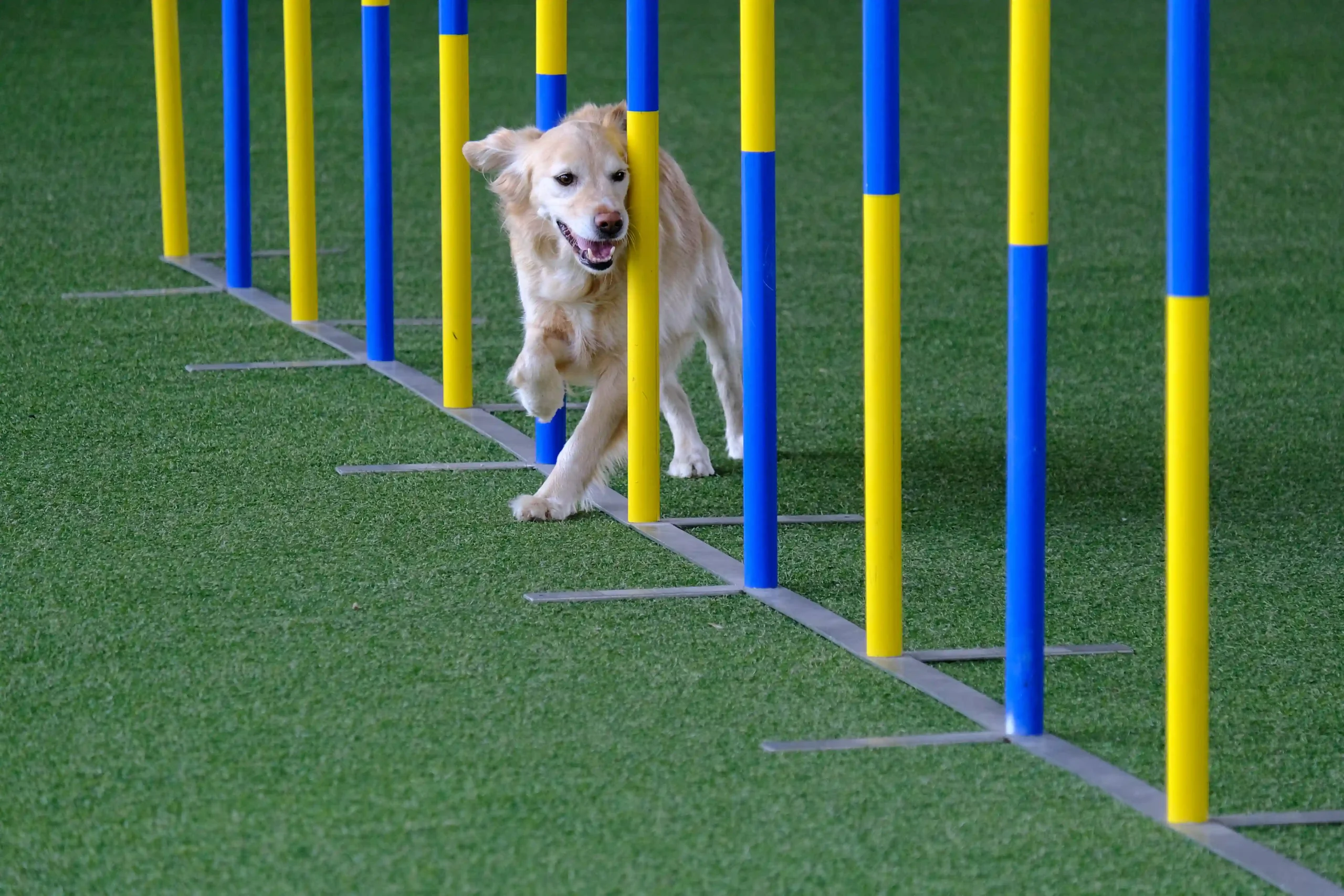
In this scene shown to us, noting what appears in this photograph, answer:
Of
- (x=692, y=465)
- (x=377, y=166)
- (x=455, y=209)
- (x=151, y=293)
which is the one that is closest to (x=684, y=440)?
(x=692, y=465)

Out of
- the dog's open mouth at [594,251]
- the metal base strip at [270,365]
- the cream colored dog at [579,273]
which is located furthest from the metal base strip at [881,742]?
the metal base strip at [270,365]

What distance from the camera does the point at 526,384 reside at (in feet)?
13.3

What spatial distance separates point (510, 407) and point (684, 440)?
2.39 feet

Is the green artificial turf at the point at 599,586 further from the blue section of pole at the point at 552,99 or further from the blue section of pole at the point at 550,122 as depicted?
the blue section of pole at the point at 552,99

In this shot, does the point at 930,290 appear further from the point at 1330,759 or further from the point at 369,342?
the point at 1330,759

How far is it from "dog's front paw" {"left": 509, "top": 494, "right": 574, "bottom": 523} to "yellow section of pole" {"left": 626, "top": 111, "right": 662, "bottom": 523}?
0.24m

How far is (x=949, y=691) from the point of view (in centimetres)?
296

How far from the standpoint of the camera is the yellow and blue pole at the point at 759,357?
3.43 m

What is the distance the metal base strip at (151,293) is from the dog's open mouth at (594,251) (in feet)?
8.56

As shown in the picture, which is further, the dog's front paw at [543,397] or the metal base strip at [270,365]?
the metal base strip at [270,365]

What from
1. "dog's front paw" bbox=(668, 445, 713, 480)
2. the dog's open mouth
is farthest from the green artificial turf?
the dog's open mouth

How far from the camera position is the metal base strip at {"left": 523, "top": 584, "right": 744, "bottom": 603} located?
3408mm

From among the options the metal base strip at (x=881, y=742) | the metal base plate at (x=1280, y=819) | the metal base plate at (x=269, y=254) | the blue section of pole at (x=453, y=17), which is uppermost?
the blue section of pole at (x=453, y=17)

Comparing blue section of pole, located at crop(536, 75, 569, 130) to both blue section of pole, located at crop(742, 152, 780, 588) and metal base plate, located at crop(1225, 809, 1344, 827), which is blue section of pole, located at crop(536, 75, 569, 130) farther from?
metal base plate, located at crop(1225, 809, 1344, 827)
